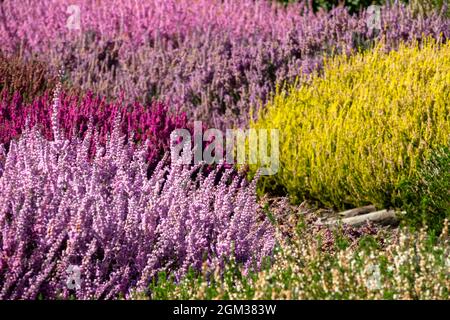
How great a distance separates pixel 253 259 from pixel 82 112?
2.01 metres

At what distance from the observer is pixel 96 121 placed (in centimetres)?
550

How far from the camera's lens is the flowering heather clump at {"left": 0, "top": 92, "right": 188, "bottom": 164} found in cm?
521

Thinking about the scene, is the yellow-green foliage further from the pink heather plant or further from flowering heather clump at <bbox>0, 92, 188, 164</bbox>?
the pink heather plant

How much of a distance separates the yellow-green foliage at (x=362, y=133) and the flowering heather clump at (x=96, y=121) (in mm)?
777

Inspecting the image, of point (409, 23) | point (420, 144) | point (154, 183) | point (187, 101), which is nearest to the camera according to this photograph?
point (154, 183)

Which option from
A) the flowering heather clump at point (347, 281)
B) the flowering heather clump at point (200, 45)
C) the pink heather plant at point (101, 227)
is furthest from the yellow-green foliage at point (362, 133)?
the flowering heather clump at point (347, 281)

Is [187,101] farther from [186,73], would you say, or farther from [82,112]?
[82,112]

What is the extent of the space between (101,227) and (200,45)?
462 cm

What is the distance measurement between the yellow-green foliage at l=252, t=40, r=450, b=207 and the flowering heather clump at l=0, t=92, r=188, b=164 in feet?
2.55

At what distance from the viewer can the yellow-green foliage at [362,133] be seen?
5.18 metres

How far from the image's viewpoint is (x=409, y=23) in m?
7.68

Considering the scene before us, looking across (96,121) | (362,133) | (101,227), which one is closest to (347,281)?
(101,227)

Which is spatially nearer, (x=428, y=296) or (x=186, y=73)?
(x=428, y=296)
